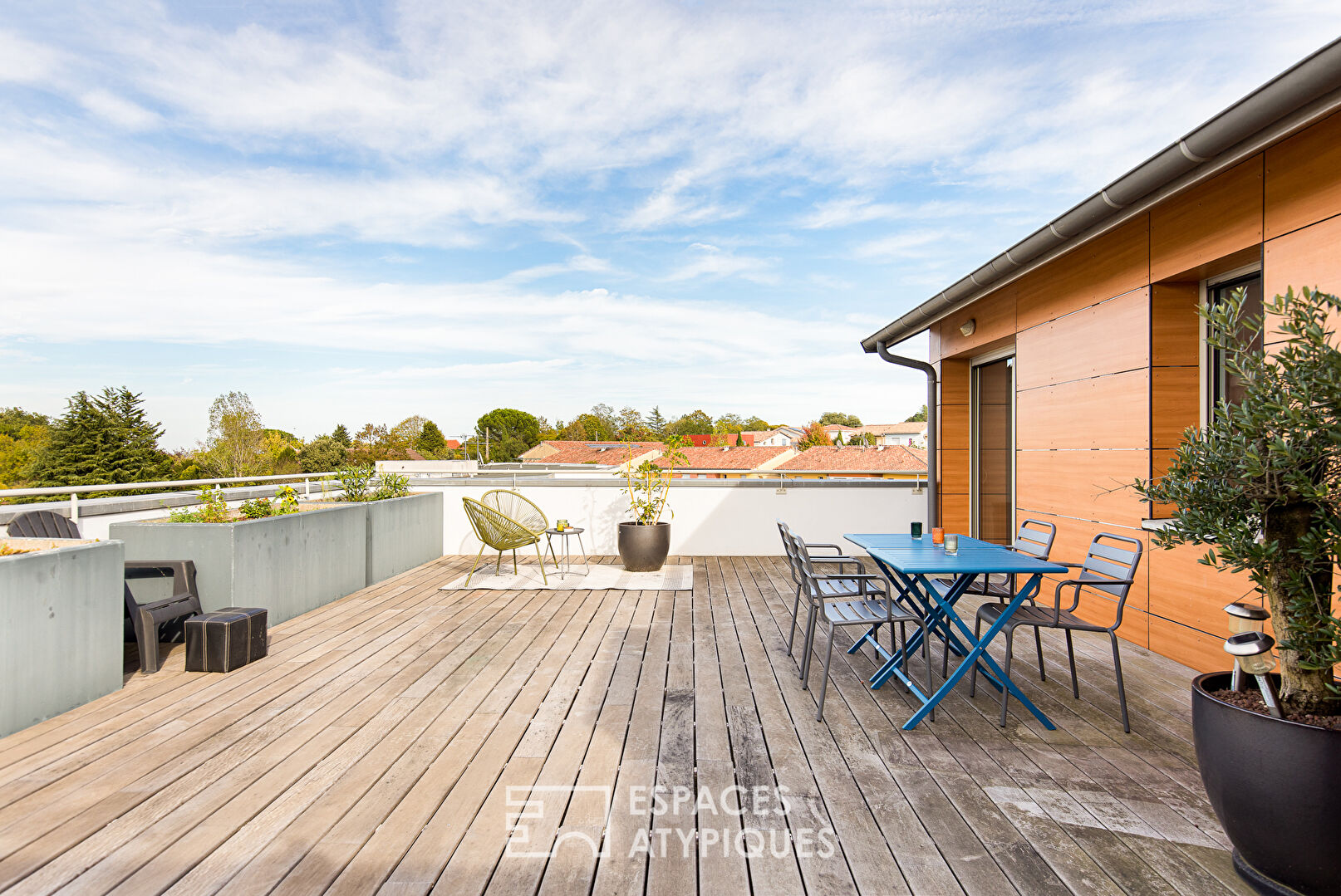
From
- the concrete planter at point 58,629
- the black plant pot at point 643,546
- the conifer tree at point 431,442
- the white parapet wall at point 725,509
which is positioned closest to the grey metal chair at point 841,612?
the black plant pot at point 643,546

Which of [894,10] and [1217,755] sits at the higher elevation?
[894,10]

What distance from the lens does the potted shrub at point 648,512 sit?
19.5ft

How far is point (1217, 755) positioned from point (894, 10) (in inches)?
291

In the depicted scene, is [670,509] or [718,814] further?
[670,509]

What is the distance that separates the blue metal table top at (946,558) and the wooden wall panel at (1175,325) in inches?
60.3

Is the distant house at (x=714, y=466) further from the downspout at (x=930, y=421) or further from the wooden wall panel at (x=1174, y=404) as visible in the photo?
the wooden wall panel at (x=1174, y=404)

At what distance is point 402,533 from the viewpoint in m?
5.99

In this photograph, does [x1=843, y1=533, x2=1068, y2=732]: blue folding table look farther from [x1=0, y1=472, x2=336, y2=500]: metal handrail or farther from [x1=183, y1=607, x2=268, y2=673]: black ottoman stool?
[x1=0, y1=472, x2=336, y2=500]: metal handrail

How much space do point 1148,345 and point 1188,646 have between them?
1655 mm

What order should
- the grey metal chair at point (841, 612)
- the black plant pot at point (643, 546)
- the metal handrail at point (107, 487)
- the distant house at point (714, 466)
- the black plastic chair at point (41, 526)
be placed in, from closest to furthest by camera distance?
the grey metal chair at point (841, 612)
the black plastic chair at point (41, 526)
the metal handrail at point (107, 487)
the black plant pot at point (643, 546)
the distant house at point (714, 466)

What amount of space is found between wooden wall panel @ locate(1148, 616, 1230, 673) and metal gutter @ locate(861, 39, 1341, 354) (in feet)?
7.07

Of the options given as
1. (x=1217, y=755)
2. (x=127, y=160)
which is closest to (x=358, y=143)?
(x=127, y=160)

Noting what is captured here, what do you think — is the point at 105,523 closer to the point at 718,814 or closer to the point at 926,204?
the point at 718,814

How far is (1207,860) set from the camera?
1628mm
